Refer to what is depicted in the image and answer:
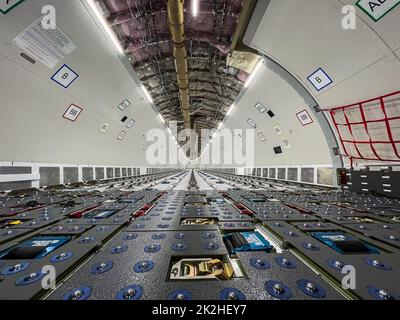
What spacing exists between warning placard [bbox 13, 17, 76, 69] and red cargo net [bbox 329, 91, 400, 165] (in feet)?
19.7

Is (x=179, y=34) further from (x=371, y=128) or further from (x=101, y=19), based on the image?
(x=371, y=128)

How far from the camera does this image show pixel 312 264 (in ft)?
3.54

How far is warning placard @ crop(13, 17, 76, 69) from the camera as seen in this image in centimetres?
310

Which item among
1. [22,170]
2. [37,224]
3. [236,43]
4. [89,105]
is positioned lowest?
[37,224]

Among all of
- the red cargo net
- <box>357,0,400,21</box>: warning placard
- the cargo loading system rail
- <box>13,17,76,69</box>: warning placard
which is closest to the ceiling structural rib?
<box>13,17,76,69</box>: warning placard

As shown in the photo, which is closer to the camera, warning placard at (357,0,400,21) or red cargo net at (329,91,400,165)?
warning placard at (357,0,400,21)

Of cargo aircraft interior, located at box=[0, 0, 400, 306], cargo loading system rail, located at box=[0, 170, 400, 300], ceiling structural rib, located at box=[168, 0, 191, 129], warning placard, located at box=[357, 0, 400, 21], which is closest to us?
cargo loading system rail, located at box=[0, 170, 400, 300]

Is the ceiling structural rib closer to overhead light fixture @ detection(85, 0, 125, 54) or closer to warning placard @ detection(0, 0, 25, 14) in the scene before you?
overhead light fixture @ detection(85, 0, 125, 54)

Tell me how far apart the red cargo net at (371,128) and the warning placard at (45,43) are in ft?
19.7

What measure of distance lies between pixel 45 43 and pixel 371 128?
658 centimetres

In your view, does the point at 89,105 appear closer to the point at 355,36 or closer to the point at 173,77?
the point at 173,77

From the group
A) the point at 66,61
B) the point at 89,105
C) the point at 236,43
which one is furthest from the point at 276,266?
the point at 89,105
